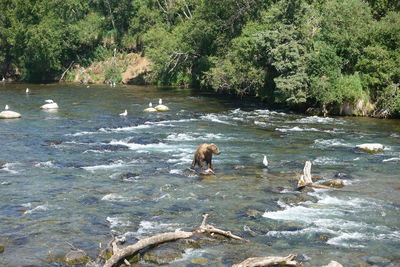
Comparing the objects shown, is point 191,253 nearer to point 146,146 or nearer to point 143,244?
point 143,244

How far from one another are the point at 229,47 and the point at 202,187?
111 feet

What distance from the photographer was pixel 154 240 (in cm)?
1503

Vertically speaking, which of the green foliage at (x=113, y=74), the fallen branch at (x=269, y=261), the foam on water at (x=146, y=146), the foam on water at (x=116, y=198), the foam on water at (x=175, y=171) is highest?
the green foliage at (x=113, y=74)

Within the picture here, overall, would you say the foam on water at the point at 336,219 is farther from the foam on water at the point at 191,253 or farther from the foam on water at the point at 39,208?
the foam on water at the point at 39,208

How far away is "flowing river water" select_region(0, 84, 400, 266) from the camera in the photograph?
15602 millimetres

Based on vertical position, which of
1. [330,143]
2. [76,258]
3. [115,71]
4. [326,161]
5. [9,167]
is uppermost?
[115,71]

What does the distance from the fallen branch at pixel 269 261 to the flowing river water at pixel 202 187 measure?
0.67m

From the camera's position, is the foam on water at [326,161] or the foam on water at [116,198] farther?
the foam on water at [326,161]

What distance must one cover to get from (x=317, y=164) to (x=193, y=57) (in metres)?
37.3

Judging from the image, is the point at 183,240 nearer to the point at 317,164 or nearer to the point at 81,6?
the point at 317,164

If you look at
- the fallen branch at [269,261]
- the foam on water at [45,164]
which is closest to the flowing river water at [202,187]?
the foam on water at [45,164]

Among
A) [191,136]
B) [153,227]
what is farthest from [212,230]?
[191,136]

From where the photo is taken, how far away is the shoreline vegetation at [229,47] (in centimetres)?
3934

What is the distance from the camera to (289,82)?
40031 mm
